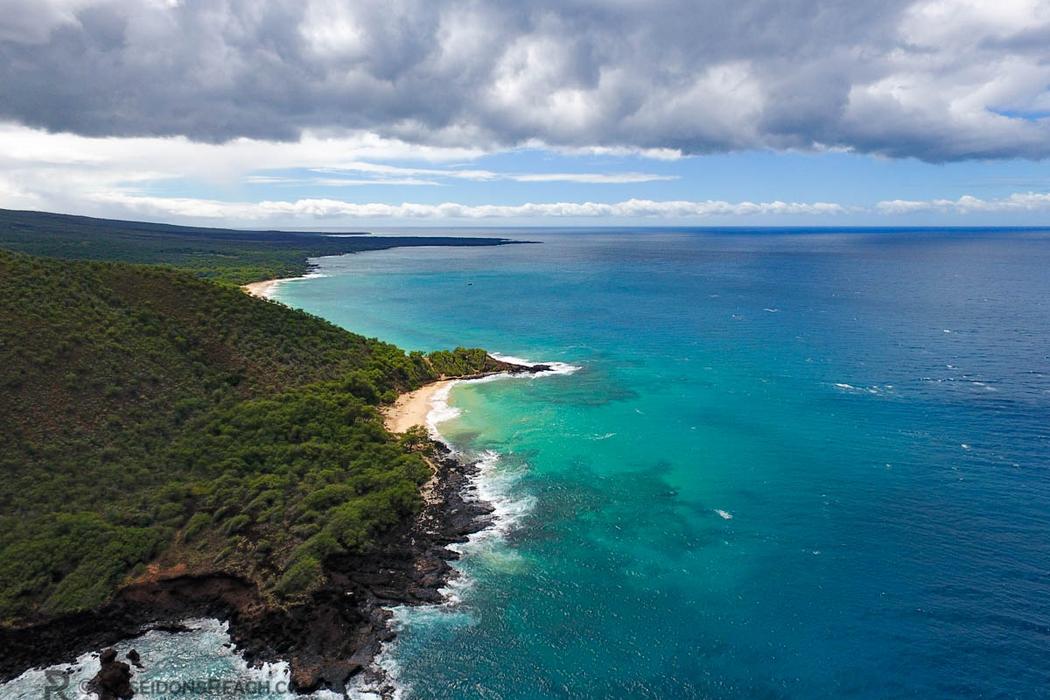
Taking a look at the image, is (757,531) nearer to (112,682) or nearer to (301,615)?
(301,615)

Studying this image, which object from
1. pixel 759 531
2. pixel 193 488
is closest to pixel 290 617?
pixel 193 488

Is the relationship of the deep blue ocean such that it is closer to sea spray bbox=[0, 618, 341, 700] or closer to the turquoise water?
the turquoise water

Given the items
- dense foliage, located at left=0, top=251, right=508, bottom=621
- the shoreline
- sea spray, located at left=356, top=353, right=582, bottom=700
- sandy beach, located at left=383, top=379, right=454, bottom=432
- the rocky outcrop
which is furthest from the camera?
sandy beach, located at left=383, top=379, right=454, bottom=432

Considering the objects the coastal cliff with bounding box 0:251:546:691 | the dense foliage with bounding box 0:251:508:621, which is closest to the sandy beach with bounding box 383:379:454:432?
the coastal cliff with bounding box 0:251:546:691

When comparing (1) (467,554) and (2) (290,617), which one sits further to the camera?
(1) (467,554)

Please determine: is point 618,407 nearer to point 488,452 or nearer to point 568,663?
point 488,452

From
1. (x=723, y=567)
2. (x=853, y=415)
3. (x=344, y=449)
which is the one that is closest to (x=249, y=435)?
(x=344, y=449)

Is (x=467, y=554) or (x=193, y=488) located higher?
(x=193, y=488)
